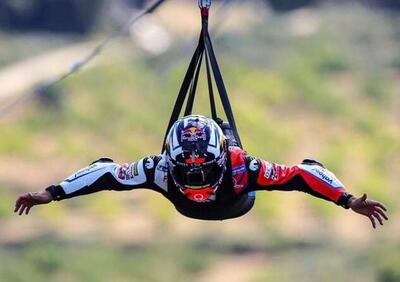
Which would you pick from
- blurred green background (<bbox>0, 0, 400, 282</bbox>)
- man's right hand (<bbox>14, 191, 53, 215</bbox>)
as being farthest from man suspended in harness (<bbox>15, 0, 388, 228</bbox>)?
blurred green background (<bbox>0, 0, 400, 282</bbox>)

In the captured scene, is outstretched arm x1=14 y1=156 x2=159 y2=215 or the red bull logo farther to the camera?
outstretched arm x1=14 y1=156 x2=159 y2=215

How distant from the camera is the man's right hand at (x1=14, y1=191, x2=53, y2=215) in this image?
10555 mm

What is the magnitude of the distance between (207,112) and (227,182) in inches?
904

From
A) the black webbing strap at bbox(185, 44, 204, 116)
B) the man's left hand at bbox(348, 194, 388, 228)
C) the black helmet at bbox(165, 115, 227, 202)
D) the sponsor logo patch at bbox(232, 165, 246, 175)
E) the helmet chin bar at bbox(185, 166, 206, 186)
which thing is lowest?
the man's left hand at bbox(348, 194, 388, 228)

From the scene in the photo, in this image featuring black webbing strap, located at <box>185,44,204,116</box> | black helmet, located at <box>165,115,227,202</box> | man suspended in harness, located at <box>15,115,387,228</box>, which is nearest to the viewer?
black helmet, located at <box>165,115,227,202</box>

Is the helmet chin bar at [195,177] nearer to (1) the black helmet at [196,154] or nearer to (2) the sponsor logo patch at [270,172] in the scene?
(1) the black helmet at [196,154]

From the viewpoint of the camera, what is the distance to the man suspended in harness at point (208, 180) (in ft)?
33.4

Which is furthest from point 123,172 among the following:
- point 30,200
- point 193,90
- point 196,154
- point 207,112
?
point 207,112

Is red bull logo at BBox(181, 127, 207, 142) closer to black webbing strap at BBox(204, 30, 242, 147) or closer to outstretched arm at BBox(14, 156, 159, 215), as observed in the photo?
outstretched arm at BBox(14, 156, 159, 215)

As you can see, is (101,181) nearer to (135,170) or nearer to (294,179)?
(135,170)

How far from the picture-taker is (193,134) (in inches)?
400

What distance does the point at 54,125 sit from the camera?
36.4 metres

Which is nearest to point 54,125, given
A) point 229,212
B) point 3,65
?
point 3,65

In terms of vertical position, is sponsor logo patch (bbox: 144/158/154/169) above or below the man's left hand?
above
